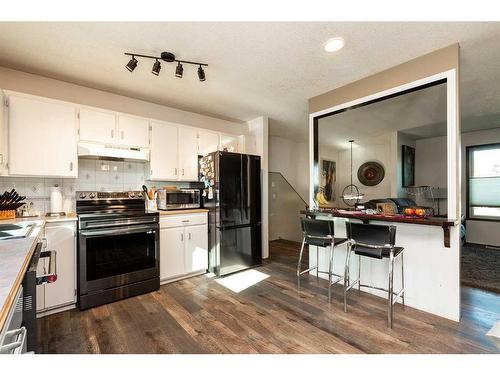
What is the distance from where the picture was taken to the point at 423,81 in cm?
229

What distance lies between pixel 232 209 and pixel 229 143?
1.25 m

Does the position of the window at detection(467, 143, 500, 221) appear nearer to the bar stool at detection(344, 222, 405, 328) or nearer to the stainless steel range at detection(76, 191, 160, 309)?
the bar stool at detection(344, 222, 405, 328)

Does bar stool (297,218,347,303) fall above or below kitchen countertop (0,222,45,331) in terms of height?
below

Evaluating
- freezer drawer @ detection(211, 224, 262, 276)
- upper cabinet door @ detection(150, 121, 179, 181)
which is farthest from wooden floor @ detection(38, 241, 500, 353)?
upper cabinet door @ detection(150, 121, 179, 181)

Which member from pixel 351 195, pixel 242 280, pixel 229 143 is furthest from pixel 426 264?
pixel 229 143

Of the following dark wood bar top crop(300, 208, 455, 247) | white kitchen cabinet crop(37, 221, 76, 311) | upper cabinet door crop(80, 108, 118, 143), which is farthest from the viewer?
upper cabinet door crop(80, 108, 118, 143)

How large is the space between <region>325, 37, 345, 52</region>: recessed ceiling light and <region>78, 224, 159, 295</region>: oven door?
262 centimetres

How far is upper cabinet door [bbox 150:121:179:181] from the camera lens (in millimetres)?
3206

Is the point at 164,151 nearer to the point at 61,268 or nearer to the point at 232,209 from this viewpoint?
the point at 232,209

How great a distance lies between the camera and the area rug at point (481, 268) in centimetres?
288

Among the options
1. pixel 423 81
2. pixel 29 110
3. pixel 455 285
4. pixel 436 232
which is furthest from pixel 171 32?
pixel 455 285

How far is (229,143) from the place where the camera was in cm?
401

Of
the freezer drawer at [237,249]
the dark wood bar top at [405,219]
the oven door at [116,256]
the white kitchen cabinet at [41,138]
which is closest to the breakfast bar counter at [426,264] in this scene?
the dark wood bar top at [405,219]

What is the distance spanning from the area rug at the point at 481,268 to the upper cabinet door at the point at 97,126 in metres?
4.80
